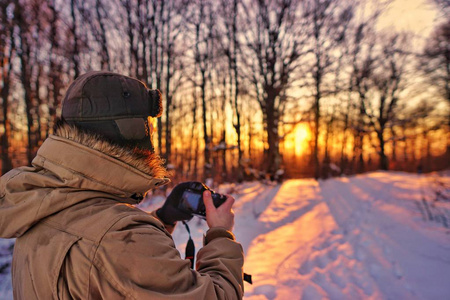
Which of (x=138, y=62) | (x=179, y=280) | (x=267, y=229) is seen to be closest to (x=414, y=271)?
(x=267, y=229)

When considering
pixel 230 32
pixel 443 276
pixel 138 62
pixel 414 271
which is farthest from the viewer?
pixel 230 32

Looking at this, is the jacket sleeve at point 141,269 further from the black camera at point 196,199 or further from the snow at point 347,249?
the snow at point 347,249

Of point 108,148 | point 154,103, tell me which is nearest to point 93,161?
point 108,148

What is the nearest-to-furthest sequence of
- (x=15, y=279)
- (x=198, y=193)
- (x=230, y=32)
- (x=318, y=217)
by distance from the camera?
(x=15, y=279), (x=198, y=193), (x=318, y=217), (x=230, y=32)

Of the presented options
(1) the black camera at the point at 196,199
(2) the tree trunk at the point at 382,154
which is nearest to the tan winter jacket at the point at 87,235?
(1) the black camera at the point at 196,199

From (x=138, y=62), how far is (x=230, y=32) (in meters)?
4.74

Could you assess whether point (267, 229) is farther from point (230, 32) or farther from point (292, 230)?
point (230, 32)

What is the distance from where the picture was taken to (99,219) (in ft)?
2.58

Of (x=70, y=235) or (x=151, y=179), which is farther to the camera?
(x=151, y=179)

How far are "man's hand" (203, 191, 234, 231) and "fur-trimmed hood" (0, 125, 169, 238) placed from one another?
393mm

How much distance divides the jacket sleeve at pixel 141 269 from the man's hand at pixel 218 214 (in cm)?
32

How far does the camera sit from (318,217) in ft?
20.6

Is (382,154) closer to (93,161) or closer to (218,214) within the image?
(218,214)

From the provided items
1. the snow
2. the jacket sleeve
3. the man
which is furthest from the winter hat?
the snow
